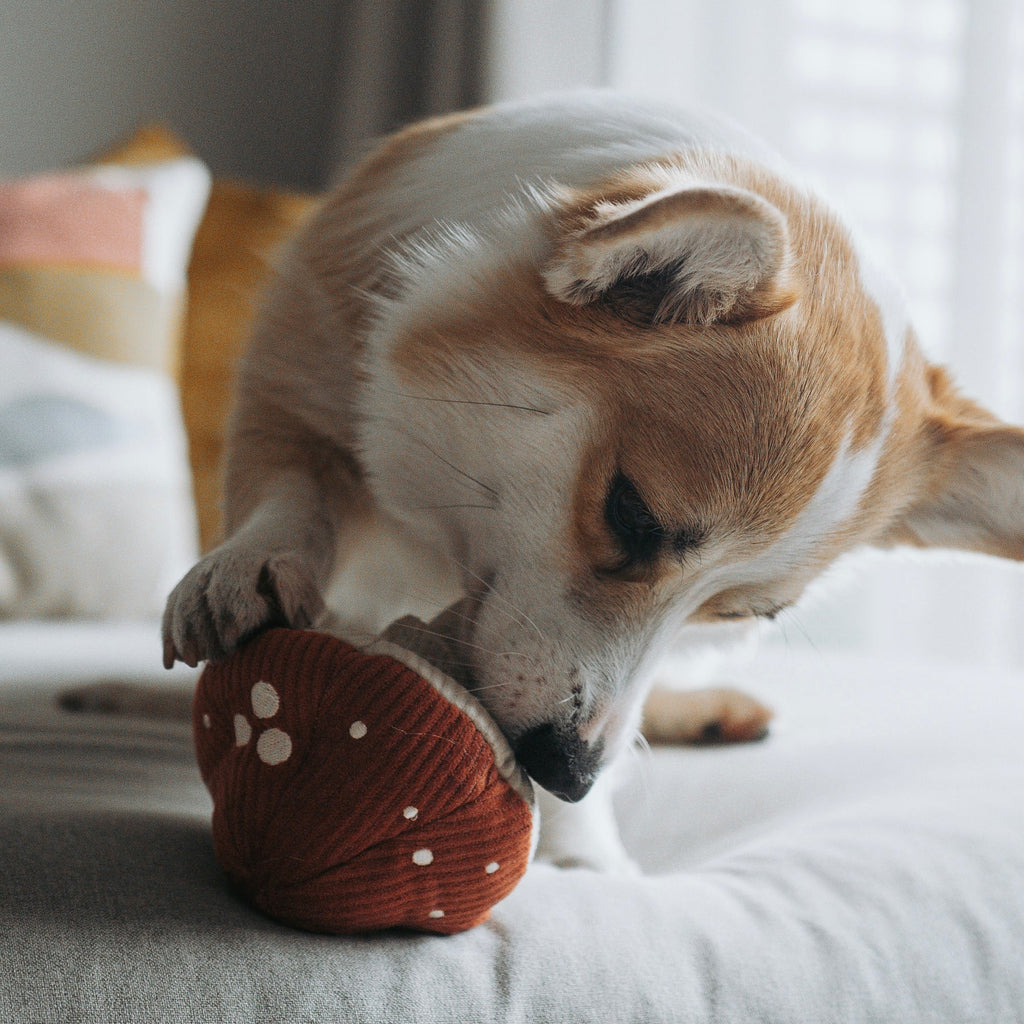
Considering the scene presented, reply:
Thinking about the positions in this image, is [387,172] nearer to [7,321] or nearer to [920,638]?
[7,321]

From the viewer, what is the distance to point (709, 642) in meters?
1.20

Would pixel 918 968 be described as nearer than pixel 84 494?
Yes

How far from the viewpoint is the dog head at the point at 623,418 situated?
2.82 feet

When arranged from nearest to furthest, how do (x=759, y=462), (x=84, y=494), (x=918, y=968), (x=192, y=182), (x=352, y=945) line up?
(x=352, y=945) < (x=918, y=968) < (x=759, y=462) < (x=84, y=494) < (x=192, y=182)

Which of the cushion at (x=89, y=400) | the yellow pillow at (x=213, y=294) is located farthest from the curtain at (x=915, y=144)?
the cushion at (x=89, y=400)

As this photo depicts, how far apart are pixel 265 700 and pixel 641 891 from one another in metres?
0.33

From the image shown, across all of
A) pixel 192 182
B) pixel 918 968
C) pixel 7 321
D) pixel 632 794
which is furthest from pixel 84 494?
pixel 918 968

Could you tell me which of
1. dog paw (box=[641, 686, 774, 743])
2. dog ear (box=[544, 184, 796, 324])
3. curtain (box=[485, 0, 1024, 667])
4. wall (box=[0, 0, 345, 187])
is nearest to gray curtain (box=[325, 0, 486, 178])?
wall (box=[0, 0, 345, 187])

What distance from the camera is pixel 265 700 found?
0.68m

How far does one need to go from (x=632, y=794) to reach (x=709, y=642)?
0.61 ft

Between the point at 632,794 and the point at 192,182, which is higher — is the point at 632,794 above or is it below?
below

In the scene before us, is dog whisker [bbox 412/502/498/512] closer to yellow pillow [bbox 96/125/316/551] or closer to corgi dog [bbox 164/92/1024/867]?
corgi dog [bbox 164/92/1024/867]

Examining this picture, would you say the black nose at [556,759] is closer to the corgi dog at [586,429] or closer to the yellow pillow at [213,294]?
the corgi dog at [586,429]

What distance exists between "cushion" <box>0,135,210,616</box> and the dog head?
37.2 inches
